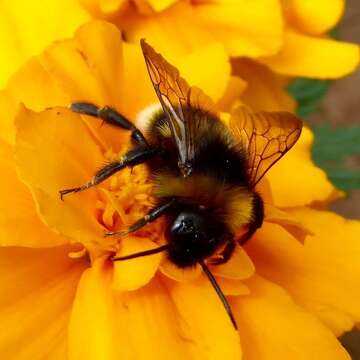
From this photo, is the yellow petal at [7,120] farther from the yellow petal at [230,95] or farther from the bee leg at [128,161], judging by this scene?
the yellow petal at [230,95]

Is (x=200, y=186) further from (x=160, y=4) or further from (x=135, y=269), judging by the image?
(x=160, y=4)

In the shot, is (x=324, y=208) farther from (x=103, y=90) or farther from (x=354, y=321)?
(x=103, y=90)

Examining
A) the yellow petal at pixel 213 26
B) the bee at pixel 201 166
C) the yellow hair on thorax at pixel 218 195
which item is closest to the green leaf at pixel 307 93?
the yellow petal at pixel 213 26

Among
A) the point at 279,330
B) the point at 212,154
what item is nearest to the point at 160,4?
the point at 212,154

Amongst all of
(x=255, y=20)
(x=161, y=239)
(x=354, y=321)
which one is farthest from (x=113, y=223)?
(x=255, y=20)

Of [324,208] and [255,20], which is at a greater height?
[255,20]

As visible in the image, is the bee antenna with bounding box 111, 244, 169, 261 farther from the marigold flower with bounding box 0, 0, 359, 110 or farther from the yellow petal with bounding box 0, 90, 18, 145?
the marigold flower with bounding box 0, 0, 359, 110
